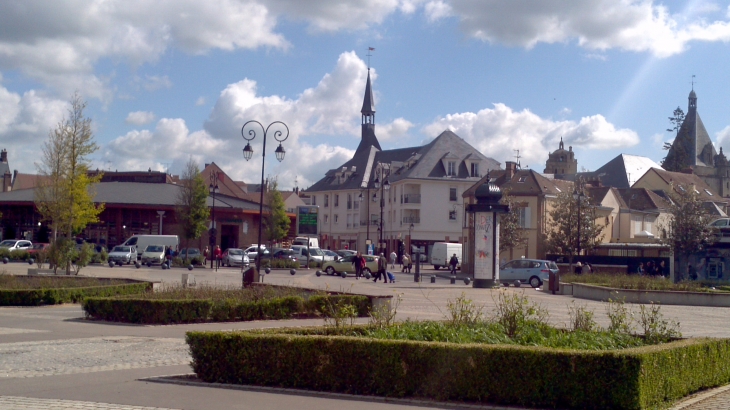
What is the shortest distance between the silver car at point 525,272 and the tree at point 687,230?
30.2 feet

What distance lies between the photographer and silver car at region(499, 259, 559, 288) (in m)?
41.6

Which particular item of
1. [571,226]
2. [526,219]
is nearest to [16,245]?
[526,219]

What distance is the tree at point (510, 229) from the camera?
56031mm

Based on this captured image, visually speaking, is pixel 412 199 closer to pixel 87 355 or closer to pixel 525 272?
pixel 525 272

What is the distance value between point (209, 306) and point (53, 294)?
23.0ft

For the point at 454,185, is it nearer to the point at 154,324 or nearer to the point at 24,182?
the point at 154,324

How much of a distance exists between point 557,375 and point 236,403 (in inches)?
153

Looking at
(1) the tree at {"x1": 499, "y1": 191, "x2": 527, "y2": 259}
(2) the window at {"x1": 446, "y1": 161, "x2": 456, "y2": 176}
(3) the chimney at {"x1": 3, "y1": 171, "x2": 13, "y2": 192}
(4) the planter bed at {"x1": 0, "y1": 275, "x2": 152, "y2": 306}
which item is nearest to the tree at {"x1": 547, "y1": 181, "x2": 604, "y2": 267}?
(1) the tree at {"x1": 499, "y1": 191, "x2": 527, "y2": 259}

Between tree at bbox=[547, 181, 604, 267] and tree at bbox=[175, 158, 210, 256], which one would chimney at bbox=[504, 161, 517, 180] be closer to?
tree at bbox=[547, 181, 604, 267]

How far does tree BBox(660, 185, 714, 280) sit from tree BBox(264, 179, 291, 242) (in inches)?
1657

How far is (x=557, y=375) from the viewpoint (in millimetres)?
8711

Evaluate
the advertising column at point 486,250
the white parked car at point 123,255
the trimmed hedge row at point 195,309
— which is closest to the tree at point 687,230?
the advertising column at point 486,250

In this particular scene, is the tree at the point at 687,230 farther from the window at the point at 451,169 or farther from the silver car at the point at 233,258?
the window at the point at 451,169

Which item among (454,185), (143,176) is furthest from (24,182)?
(454,185)
